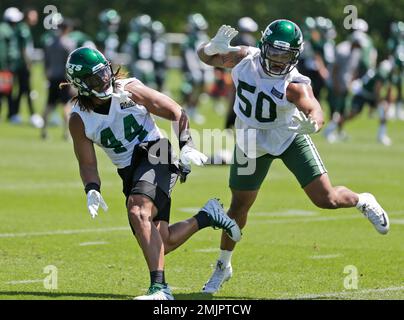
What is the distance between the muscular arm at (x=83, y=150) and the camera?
7.22 m

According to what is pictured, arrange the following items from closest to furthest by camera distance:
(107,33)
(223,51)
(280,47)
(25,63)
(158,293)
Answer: (158,293) → (280,47) → (223,51) → (25,63) → (107,33)

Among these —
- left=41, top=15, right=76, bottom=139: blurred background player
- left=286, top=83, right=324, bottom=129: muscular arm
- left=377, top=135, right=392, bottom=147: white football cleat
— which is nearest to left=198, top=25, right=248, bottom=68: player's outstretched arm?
left=286, top=83, right=324, bottom=129: muscular arm

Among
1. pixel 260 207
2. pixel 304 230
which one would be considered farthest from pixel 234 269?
pixel 260 207

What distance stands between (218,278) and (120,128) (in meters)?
1.28

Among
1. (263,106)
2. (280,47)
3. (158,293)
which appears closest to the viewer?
(158,293)

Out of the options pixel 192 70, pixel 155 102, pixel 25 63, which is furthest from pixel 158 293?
pixel 192 70

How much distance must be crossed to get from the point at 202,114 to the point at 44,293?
2099 cm

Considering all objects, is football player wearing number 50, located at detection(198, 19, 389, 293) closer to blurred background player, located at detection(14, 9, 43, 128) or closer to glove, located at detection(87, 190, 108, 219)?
glove, located at detection(87, 190, 108, 219)

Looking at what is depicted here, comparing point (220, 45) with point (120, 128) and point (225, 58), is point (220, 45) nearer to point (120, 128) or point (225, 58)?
point (225, 58)

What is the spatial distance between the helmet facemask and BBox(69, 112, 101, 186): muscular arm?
1337 mm

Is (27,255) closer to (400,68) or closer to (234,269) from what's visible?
(234,269)

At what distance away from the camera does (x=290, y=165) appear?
7605mm

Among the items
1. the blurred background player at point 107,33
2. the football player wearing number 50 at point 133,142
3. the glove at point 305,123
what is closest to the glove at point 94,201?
the football player wearing number 50 at point 133,142

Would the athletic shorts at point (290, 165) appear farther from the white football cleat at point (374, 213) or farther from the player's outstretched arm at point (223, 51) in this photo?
the player's outstretched arm at point (223, 51)
